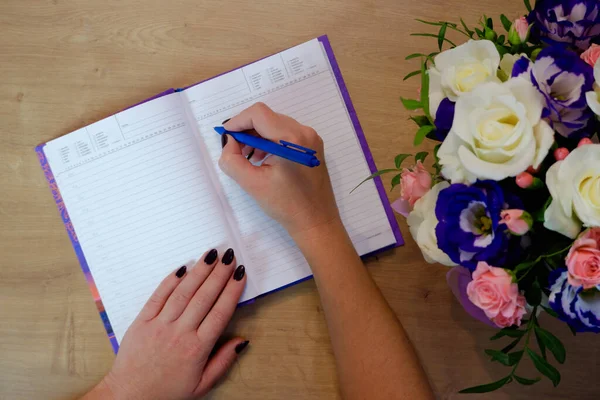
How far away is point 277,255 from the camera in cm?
73

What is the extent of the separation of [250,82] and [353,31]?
20 cm

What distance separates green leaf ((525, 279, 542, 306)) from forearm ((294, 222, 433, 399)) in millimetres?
239

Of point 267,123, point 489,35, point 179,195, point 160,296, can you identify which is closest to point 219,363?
point 160,296

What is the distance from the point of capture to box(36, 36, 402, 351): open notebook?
0.73 meters

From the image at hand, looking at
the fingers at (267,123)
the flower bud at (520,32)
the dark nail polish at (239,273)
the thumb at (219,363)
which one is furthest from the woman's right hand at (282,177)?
the flower bud at (520,32)

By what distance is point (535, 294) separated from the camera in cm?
43

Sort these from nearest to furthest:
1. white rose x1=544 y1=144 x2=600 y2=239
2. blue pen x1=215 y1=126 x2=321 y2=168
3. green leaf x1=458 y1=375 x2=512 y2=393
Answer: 1. white rose x1=544 y1=144 x2=600 y2=239
2. green leaf x1=458 y1=375 x2=512 y2=393
3. blue pen x1=215 y1=126 x2=321 y2=168

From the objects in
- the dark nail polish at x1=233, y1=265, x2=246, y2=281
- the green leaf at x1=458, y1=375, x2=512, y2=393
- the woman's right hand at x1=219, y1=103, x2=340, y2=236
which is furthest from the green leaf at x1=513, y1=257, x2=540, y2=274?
the dark nail polish at x1=233, y1=265, x2=246, y2=281

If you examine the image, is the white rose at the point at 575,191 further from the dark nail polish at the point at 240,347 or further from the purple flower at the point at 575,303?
the dark nail polish at the point at 240,347

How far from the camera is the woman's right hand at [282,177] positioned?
67cm

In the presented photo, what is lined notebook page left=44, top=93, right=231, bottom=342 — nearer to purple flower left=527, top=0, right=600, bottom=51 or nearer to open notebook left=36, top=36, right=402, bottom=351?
open notebook left=36, top=36, right=402, bottom=351

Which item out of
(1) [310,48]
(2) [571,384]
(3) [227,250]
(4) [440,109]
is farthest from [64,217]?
(2) [571,384]

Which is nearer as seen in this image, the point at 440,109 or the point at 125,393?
the point at 440,109

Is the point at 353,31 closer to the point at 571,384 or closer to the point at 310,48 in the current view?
the point at 310,48
